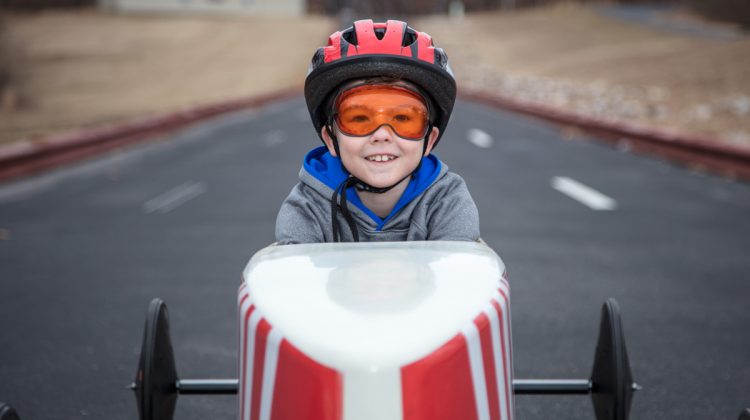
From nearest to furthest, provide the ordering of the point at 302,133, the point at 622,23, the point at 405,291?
the point at 405,291 → the point at 302,133 → the point at 622,23

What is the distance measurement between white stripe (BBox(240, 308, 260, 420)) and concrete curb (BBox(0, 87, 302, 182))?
390 inches

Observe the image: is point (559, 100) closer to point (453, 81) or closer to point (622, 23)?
point (453, 81)

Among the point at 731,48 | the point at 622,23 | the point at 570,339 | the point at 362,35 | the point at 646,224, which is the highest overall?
the point at 362,35

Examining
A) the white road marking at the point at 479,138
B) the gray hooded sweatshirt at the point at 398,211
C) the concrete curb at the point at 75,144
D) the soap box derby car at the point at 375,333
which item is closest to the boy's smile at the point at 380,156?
the gray hooded sweatshirt at the point at 398,211

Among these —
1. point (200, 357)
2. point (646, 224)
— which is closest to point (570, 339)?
point (200, 357)

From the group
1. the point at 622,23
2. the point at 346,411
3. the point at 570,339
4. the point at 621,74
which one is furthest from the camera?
the point at 622,23

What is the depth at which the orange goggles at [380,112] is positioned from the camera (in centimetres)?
229

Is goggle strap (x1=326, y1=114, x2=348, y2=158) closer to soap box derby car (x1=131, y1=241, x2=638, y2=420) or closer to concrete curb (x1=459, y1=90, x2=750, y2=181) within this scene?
soap box derby car (x1=131, y1=241, x2=638, y2=420)

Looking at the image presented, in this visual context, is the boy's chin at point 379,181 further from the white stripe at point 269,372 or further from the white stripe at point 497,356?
the white stripe at point 269,372

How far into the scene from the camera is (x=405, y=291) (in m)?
1.67

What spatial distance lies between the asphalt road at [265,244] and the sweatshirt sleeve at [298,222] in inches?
52.5

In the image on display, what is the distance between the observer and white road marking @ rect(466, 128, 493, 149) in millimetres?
15062

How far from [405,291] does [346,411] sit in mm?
316

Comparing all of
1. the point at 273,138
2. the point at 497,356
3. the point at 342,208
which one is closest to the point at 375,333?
the point at 497,356
